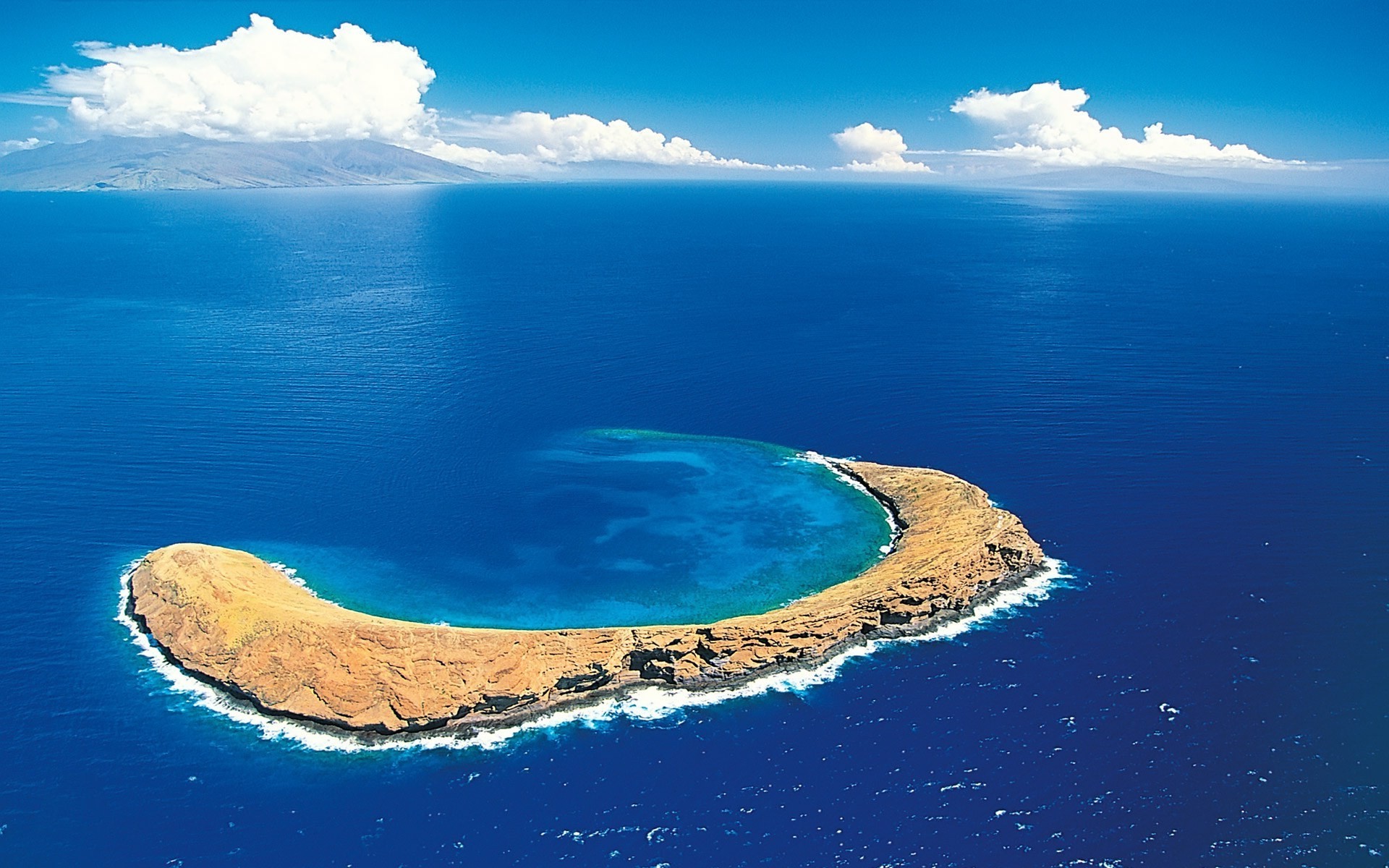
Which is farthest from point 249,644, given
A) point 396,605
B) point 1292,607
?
point 1292,607

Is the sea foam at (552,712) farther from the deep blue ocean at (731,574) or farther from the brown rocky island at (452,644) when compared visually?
the deep blue ocean at (731,574)

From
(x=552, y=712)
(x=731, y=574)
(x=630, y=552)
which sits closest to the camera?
(x=552, y=712)

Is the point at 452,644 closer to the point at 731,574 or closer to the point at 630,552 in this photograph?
the point at 630,552

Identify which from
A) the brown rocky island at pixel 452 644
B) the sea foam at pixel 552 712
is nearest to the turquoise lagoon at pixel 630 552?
the brown rocky island at pixel 452 644

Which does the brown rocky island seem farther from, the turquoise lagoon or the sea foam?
the turquoise lagoon

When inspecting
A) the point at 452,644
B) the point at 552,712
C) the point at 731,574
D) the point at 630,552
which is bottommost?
the point at 552,712

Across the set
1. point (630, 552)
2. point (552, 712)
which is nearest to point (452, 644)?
point (552, 712)

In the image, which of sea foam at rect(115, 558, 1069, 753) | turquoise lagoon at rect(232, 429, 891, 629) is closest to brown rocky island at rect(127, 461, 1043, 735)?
sea foam at rect(115, 558, 1069, 753)
